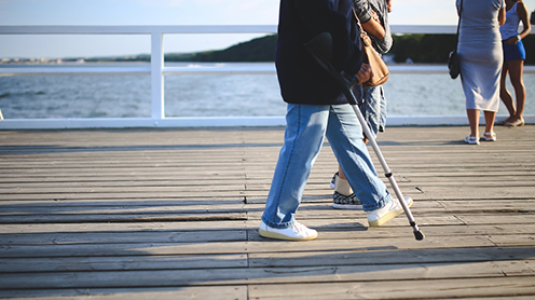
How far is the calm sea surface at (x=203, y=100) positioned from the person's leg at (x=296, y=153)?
1885 cm

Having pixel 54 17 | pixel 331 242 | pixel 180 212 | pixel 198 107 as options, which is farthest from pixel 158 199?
pixel 54 17

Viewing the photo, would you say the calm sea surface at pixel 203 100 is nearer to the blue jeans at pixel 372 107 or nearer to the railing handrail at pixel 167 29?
the railing handrail at pixel 167 29

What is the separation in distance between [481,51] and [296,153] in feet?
10.3

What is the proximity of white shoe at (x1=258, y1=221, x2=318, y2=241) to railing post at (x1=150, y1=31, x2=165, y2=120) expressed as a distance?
3.61 meters

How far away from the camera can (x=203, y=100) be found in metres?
30.7

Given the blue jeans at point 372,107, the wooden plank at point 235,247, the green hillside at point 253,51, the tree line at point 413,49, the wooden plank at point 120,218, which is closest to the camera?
the wooden plank at point 235,247

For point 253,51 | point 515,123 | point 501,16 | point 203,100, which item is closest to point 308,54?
point 501,16

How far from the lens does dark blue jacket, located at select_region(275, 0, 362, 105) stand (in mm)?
1828

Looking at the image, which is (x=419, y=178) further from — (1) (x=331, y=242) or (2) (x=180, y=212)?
(2) (x=180, y=212)

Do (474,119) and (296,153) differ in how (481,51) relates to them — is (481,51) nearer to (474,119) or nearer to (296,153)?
(474,119)

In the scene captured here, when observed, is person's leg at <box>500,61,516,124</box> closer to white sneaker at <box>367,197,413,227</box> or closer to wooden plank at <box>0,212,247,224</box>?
white sneaker at <box>367,197,413,227</box>

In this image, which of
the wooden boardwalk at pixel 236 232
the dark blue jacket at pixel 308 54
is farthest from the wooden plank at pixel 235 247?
the dark blue jacket at pixel 308 54

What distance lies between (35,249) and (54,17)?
43320mm

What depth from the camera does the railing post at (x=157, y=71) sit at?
541 cm
